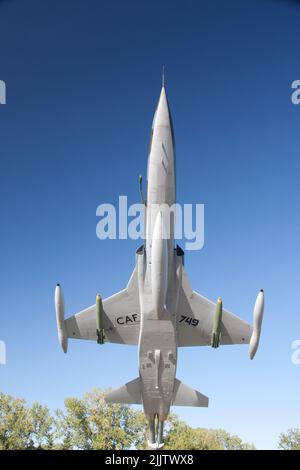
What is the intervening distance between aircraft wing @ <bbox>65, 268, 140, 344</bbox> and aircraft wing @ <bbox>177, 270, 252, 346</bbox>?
2.48 metres

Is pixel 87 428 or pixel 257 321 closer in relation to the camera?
pixel 257 321

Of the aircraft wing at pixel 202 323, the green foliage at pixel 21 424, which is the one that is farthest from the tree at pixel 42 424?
the aircraft wing at pixel 202 323

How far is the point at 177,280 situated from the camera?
21812 mm

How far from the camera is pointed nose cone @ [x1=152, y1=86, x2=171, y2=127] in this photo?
20156 millimetres

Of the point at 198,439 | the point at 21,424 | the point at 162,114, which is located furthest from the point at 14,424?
the point at 162,114

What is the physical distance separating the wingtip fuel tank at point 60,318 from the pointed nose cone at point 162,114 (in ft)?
29.4

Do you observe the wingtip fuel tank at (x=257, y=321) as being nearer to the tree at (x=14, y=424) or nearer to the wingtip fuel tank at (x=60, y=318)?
the wingtip fuel tank at (x=60, y=318)

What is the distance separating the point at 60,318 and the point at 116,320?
3542 millimetres

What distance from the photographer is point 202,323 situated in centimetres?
2403

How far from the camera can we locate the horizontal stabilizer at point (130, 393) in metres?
24.0

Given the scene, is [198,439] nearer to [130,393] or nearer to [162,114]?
[130,393]
